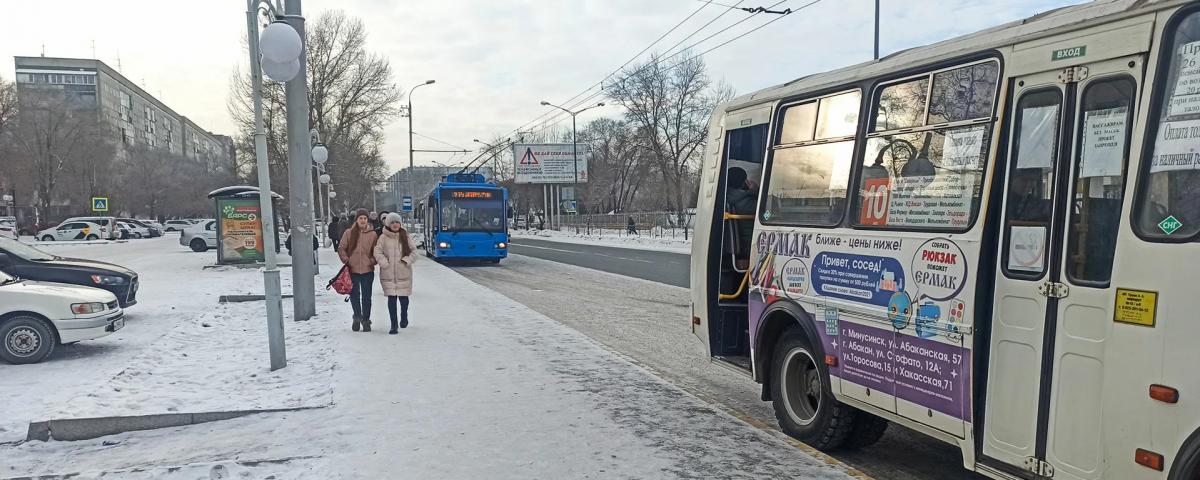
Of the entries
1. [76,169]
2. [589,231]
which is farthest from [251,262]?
[76,169]

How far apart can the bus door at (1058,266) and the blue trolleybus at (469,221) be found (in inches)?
870

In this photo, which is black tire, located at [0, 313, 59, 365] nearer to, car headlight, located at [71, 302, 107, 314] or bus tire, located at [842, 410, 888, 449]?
car headlight, located at [71, 302, 107, 314]

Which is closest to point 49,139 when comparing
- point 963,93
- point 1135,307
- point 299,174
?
point 299,174

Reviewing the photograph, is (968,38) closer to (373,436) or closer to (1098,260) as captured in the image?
(1098,260)

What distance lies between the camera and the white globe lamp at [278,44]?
25.1 feet

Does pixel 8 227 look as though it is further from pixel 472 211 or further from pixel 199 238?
pixel 472 211

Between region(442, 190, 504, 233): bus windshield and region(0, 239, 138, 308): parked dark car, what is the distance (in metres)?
13.3

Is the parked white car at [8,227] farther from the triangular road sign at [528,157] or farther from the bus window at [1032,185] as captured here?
→ the bus window at [1032,185]

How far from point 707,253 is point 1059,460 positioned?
3483 mm

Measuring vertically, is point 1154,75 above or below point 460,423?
above

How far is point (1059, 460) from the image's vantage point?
11.4ft

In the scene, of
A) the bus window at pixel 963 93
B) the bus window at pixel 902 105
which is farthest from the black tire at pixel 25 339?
the bus window at pixel 963 93

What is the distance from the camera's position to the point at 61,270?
11.4 m

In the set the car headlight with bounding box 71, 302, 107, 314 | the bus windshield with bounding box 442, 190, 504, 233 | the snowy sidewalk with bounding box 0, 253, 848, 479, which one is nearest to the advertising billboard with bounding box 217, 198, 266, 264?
the bus windshield with bounding box 442, 190, 504, 233
